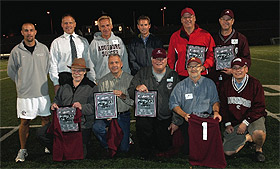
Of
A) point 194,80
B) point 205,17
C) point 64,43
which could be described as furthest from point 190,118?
point 205,17

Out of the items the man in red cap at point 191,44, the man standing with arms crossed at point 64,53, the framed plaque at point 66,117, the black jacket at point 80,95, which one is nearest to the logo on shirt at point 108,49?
the man standing with arms crossed at point 64,53

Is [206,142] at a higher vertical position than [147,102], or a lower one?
lower

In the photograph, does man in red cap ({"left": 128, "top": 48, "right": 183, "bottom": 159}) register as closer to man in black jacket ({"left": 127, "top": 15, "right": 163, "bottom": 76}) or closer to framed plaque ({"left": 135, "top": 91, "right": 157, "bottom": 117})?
framed plaque ({"left": 135, "top": 91, "right": 157, "bottom": 117})

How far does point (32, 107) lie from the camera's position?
4.64 m

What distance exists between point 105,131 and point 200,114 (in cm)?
167

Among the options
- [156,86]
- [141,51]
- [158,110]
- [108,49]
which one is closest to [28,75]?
[108,49]

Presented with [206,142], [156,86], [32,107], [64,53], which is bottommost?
[206,142]

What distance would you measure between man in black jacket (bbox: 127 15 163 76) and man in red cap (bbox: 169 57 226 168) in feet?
3.78

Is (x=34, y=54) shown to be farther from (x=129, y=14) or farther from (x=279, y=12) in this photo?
(x=129, y=14)

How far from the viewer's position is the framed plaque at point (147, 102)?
427 centimetres

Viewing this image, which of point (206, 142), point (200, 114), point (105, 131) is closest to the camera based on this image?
point (206, 142)

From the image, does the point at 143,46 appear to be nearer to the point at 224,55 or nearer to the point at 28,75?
the point at 224,55

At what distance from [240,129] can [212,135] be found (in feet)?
1.92

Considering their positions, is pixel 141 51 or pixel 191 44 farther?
pixel 141 51
